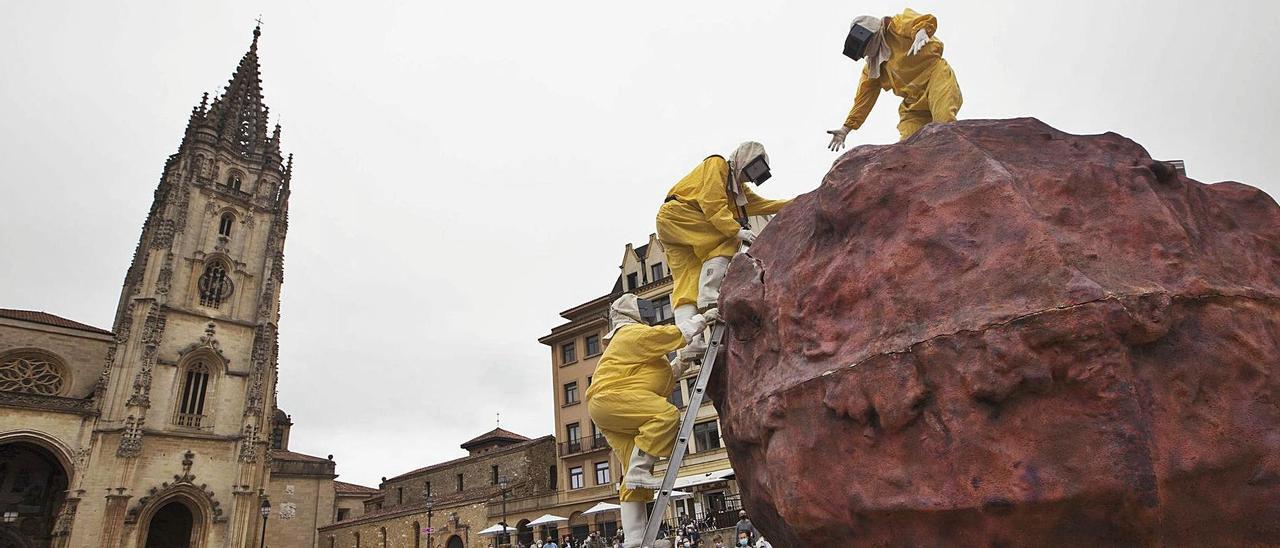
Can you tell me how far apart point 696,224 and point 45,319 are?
2068 inches

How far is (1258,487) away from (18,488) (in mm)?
48376

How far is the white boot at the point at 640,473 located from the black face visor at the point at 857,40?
3.67m

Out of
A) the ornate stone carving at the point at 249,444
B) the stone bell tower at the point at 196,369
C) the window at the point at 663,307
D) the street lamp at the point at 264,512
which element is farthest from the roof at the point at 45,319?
the window at the point at 663,307

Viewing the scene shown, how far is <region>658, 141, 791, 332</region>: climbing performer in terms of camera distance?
4.98 metres

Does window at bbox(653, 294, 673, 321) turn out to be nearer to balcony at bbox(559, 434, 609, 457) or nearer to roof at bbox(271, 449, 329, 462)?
balcony at bbox(559, 434, 609, 457)

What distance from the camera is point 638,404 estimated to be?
471 cm

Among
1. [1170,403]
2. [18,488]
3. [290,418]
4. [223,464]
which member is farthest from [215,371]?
[1170,403]

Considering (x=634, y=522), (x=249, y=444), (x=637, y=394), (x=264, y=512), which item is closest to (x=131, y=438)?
(x=249, y=444)

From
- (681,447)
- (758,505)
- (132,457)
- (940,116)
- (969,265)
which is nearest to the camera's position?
(969,265)

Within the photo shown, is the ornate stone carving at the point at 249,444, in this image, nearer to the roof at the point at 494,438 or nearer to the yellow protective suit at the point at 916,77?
the roof at the point at 494,438

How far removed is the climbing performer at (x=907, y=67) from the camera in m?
5.15

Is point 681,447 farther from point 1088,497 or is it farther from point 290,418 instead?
point 290,418

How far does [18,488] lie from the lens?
34.9 m

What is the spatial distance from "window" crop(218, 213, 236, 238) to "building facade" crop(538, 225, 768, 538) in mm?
22409
